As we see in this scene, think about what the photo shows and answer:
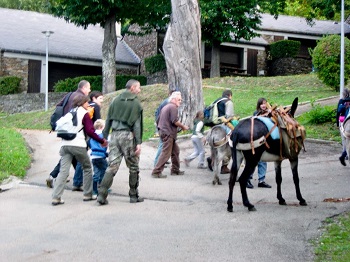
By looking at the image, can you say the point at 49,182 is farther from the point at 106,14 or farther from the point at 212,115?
the point at 106,14

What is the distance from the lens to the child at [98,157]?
1203 cm

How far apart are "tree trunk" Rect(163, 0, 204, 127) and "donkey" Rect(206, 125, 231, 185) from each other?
696 cm

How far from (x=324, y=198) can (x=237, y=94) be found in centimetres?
1790

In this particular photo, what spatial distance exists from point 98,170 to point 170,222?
2.52 meters

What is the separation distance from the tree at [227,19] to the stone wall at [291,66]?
5.79 meters

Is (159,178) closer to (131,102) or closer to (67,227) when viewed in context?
(131,102)

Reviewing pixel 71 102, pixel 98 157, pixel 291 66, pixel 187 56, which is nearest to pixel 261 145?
pixel 98 157

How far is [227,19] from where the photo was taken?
1490 inches

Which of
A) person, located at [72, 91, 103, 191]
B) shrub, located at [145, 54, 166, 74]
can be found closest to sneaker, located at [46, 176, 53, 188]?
person, located at [72, 91, 103, 191]

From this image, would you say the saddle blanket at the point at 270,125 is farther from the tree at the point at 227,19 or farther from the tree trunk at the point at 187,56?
the tree at the point at 227,19

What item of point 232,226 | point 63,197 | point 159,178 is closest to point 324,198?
point 232,226

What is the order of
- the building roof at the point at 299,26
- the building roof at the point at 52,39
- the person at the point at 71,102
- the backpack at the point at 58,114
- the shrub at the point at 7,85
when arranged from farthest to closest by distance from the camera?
1. the building roof at the point at 299,26
2. the building roof at the point at 52,39
3. the shrub at the point at 7,85
4. the backpack at the point at 58,114
5. the person at the point at 71,102

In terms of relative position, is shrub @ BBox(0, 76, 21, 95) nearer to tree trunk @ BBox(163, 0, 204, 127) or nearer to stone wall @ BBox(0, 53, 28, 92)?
stone wall @ BBox(0, 53, 28, 92)

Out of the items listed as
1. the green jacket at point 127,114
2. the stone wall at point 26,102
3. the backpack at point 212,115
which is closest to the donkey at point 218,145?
the backpack at point 212,115
